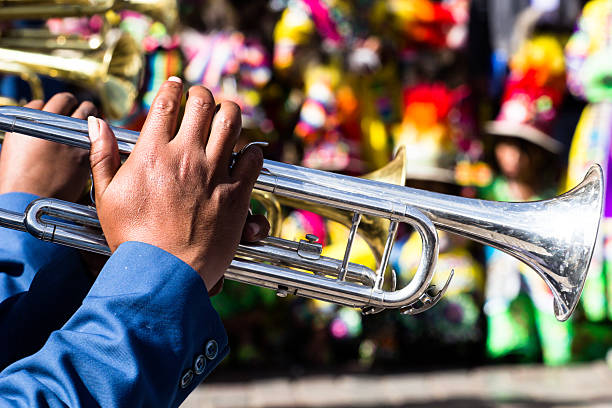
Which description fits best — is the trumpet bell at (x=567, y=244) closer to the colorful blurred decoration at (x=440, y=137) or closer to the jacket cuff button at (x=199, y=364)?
the jacket cuff button at (x=199, y=364)

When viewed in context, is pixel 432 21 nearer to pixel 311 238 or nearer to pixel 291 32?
pixel 291 32

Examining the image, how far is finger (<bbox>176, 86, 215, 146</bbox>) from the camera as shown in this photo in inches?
38.2

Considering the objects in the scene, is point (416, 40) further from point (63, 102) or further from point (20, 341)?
point (20, 341)

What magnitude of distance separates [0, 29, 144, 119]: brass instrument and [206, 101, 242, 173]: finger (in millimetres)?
1441

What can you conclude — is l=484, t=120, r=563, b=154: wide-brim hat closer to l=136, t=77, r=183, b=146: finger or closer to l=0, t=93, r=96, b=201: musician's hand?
l=0, t=93, r=96, b=201: musician's hand

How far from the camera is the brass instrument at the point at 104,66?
7.18 feet

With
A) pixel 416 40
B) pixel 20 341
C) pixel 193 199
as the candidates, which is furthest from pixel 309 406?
pixel 193 199

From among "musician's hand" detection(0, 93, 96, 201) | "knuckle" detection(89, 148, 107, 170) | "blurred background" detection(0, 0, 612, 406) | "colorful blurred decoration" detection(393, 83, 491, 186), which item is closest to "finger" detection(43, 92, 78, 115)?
"musician's hand" detection(0, 93, 96, 201)

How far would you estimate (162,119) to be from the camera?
0.98 metres

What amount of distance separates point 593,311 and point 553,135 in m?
1.10

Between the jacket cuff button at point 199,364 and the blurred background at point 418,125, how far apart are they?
2.38 meters

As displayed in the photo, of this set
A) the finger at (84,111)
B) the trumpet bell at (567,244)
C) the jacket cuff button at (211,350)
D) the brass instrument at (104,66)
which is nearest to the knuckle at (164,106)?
the jacket cuff button at (211,350)

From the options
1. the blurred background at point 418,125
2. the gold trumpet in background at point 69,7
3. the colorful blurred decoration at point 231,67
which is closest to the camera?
the gold trumpet in background at point 69,7

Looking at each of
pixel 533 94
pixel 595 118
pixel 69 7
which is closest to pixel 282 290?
pixel 69 7
